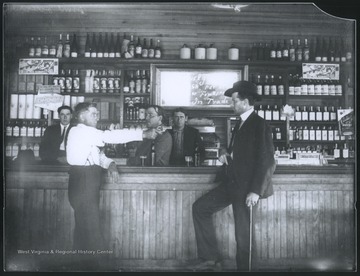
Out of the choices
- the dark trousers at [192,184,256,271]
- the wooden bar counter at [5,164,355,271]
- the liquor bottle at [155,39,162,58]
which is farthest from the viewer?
the liquor bottle at [155,39,162,58]

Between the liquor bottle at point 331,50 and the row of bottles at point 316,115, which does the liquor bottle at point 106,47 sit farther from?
the liquor bottle at point 331,50

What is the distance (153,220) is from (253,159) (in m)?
1.07

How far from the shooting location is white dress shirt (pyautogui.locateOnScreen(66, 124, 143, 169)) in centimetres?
304

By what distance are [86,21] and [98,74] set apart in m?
0.94

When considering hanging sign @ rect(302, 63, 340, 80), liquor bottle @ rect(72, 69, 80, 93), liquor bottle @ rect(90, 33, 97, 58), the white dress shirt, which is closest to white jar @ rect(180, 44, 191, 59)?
liquor bottle @ rect(90, 33, 97, 58)

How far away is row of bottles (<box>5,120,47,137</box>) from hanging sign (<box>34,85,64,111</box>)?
0.53m

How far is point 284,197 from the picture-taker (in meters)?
3.37

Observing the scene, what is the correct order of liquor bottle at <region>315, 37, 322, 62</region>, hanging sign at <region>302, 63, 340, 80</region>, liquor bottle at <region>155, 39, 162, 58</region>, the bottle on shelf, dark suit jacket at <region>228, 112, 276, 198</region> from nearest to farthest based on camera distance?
dark suit jacket at <region>228, 112, 276, 198</region>
hanging sign at <region>302, 63, 340, 80</region>
liquor bottle at <region>155, 39, 162, 58</region>
the bottle on shelf
liquor bottle at <region>315, 37, 322, 62</region>

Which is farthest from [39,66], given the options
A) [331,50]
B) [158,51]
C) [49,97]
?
[331,50]

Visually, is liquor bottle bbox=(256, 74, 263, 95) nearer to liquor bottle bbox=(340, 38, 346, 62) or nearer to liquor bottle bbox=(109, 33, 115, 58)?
liquor bottle bbox=(340, 38, 346, 62)

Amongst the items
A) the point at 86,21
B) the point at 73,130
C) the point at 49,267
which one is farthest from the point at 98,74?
the point at 49,267

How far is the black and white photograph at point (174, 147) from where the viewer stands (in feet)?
10.3

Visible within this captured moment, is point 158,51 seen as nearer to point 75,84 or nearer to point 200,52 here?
point 200,52

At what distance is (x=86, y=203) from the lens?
3.10m
